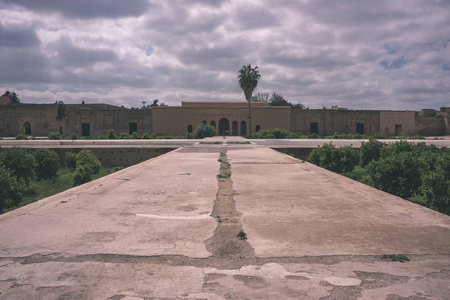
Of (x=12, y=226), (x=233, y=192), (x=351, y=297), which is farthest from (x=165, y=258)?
(x=233, y=192)

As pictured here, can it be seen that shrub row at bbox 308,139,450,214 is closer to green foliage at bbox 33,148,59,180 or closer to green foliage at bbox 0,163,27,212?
green foliage at bbox 0,163,27,212

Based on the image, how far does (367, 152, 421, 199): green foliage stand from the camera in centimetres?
750

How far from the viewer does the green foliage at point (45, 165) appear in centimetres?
1309

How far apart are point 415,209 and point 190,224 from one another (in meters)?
2.73

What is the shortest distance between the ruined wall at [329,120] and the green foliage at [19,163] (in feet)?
90.7

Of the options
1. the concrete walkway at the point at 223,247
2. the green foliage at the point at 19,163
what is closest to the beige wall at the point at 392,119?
the green foliage at the point at 19,163

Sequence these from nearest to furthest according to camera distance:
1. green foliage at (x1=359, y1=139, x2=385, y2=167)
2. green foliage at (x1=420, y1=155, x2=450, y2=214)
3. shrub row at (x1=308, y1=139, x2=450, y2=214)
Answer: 1. green foliage at (x1=420, y1=155, x2=450, y2=214)
2. shrub row at (x1=308, y1=139, x2=450, y2=214)
3. green foliage at (x1=359, y1=139, x2=385, y2=167)

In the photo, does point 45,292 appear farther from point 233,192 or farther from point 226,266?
point 233,192

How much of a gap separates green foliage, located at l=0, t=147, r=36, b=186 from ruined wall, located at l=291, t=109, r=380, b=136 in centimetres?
2764

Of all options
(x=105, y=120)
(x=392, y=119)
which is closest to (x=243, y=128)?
(x=105, y=120)

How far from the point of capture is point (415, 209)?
3.81 meters

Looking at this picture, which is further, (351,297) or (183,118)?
(183,118)

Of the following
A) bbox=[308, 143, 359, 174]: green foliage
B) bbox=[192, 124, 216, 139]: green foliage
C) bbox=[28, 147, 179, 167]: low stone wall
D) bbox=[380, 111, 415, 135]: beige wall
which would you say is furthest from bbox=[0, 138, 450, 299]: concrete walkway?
bbox=[380, 111, 415, 135]: beige wall

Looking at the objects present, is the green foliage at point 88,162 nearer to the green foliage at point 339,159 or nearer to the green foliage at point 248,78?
the green foliage at point 339,159
